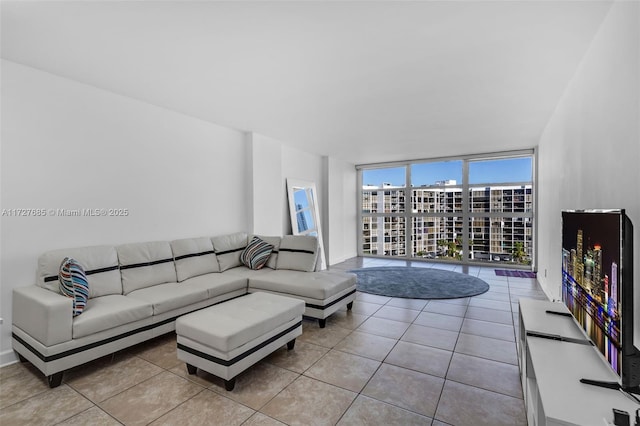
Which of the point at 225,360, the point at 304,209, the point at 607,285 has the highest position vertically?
the point at 304,209

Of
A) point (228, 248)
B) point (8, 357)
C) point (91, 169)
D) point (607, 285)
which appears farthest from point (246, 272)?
point (607, 285)

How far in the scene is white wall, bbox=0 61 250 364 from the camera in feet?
8.93

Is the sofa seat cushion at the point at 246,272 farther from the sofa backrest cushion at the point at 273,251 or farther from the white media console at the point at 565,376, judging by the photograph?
the white media console at the point at 565,376

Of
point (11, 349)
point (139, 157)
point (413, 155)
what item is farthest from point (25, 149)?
point (413, 155)

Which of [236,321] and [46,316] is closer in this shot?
[46,316]

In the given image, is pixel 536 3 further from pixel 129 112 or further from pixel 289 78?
pixel 129 112

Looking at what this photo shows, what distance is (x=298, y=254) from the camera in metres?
4.31

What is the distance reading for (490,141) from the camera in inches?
229

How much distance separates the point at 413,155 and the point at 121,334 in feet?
21.1

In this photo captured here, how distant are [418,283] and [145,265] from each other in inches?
164

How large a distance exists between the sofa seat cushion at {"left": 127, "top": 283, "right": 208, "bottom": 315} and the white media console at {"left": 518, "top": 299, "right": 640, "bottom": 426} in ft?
9.68

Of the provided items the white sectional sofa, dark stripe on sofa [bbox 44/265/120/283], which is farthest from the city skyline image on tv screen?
dark stripe on sofa [bbox 44/265/120/283]

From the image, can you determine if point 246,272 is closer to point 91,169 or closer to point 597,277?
point 91,169

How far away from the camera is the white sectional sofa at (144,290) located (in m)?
2.34
